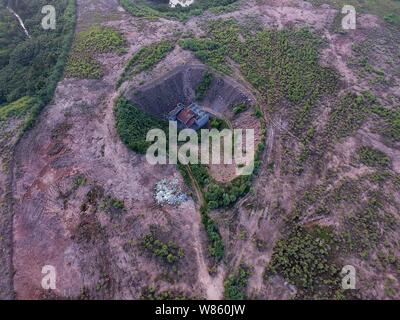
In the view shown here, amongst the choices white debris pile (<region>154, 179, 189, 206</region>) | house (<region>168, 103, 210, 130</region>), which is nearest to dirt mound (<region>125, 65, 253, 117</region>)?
Answer: house (<region>168, 103, 210, 130</region>)

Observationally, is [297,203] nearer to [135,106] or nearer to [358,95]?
→ [358,95]

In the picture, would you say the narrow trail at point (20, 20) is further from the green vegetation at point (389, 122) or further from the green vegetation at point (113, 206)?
the green vegetation at point (389, 122)

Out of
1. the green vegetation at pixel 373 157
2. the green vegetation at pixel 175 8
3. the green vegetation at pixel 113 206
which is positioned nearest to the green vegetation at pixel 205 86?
the green vegetation at pixel 175 8

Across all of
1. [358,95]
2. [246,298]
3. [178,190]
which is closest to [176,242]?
[178,190]

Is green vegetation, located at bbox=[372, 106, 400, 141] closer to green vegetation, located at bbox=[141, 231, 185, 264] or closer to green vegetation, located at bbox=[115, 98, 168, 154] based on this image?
green vegetation, located at bbox=[115, 98, 168, 154]

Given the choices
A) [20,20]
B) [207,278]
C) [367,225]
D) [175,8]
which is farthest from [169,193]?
[20,20]
